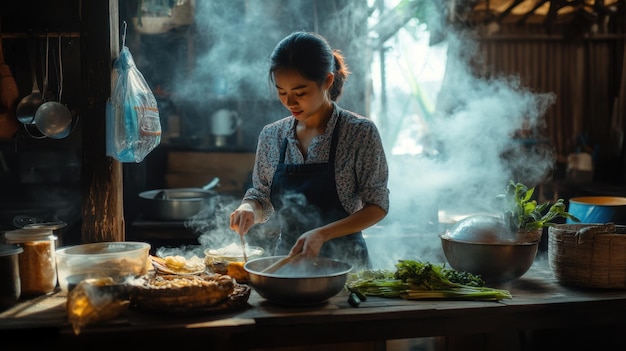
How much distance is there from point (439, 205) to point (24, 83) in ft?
14.6

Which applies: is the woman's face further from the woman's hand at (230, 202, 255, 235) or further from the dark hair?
the woman's hand at (230, 202, 255, 235)

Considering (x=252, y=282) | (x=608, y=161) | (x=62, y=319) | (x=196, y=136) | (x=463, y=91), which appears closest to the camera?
(x=62, y=319)

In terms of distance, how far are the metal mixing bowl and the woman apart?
0.46 m

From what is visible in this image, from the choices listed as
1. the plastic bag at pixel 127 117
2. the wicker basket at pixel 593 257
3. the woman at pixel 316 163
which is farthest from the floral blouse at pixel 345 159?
the wicker basket at pixel 593 257

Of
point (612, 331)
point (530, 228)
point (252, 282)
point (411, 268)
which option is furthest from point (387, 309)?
point (612, 331)

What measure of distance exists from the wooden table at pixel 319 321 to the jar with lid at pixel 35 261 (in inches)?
3.4

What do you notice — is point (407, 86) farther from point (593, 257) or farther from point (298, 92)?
point (593, 257)

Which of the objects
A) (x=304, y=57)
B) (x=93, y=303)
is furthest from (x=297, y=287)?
(x=304, y=57)

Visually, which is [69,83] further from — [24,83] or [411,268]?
[411,268]

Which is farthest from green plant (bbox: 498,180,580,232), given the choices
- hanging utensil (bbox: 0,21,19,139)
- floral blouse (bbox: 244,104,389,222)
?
hanging utensil (bbox: 0,21,19,139)

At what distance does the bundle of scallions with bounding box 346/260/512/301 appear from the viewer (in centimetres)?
253

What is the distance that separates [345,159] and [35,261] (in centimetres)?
171

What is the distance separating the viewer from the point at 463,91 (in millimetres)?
7543

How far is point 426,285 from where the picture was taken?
8.53ft
